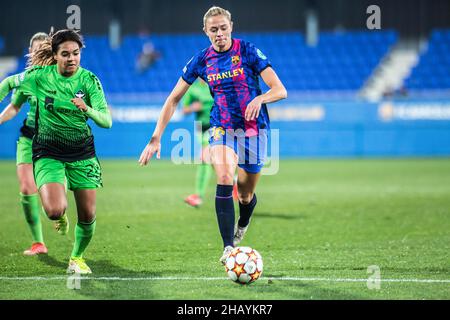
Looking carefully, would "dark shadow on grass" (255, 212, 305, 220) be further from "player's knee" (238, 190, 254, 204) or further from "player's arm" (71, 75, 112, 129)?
"player's arm" (71, 75, 112, 129)

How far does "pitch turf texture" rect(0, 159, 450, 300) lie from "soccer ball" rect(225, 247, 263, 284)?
0.08 meters

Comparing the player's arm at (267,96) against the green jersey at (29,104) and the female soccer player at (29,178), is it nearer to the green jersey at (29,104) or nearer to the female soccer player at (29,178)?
the green jersey at (29,104)

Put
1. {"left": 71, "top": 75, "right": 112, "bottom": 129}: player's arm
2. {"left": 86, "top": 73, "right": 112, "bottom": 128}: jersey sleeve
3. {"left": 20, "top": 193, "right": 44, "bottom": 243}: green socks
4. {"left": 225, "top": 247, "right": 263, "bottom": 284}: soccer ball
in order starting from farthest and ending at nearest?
{"left": 20, "top": 193, "right": 44, "bottom": 243}: green socks
{"left": 86, "top": 73, "right": 112, "bottom": 128}: jersey sleeve
{"left": 71, "top": 75, "right": 112, "bottom": 129}: player's arm
{"left": 225, "top": 247, "right": 263, "bottom": 284}: soccer ball

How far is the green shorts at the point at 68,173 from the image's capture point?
6969 millimetres

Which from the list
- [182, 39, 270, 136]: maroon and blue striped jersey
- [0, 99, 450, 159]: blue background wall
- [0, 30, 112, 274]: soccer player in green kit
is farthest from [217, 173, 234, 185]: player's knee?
[0, 99, 450, 159]: blue background wall

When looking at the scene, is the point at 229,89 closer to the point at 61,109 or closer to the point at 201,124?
the point at 61,109

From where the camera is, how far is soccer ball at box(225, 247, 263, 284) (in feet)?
20.6

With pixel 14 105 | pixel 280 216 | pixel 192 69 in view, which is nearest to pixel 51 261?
pixel 14 105

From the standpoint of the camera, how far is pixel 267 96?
7.22 meters

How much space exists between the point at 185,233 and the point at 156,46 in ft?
80.8

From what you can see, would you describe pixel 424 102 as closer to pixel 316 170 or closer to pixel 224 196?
pixel 316 170

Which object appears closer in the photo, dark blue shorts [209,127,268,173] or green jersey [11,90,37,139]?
green jersey [11,90,37,139]

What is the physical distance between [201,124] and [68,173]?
6.52 m

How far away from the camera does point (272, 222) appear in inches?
436
